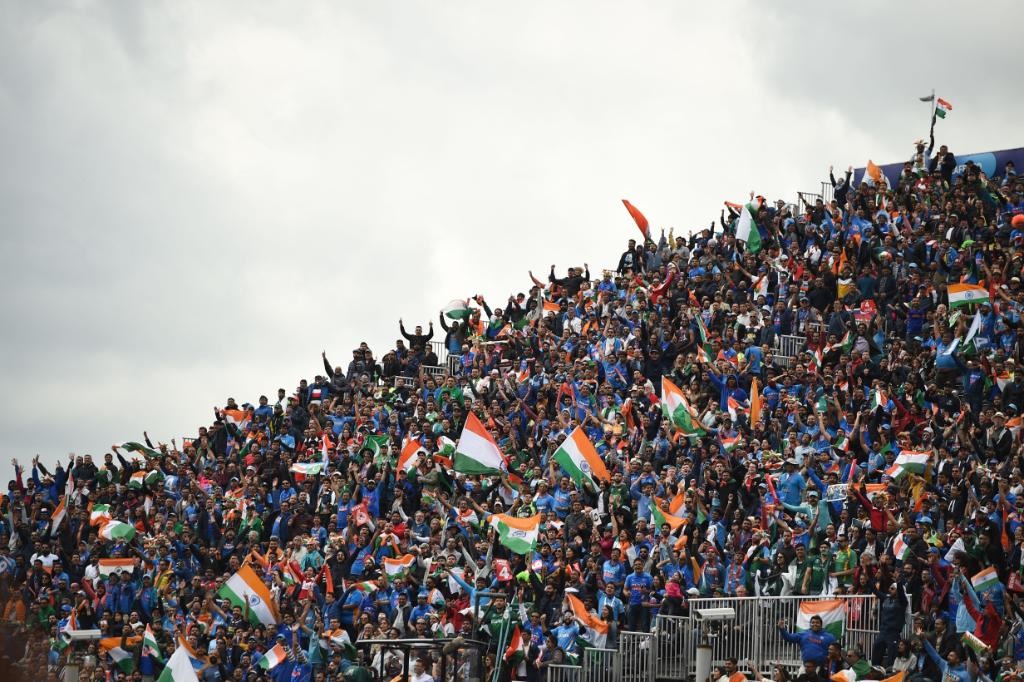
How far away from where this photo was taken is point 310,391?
36250mm

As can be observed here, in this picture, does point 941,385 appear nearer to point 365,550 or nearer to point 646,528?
point 646,528

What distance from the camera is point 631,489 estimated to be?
24891 millimetres

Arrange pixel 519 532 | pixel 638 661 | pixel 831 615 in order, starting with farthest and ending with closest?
pixel 519 532 → pixel 638 661 → pixel 831 615

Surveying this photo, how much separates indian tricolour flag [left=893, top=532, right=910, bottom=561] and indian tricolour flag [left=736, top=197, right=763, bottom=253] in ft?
47.9

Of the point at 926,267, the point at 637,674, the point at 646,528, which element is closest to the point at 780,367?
the point at 926,267

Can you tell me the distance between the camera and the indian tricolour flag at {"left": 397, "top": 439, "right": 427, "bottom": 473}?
96.9 feet

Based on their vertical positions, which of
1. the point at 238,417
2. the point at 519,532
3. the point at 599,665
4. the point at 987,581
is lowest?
the point at 599,665

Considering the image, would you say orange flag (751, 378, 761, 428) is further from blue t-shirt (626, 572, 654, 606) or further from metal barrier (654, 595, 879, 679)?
metal barrier (654, 595, 879, 679)

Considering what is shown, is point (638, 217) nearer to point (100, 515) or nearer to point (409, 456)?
point (409, 456)

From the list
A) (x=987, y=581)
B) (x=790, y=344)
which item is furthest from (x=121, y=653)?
(x=987, y=581)

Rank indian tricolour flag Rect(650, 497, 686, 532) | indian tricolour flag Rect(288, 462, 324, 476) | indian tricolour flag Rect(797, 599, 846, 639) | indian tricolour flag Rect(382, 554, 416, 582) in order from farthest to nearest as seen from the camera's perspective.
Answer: indian tricolour flag Rect(288, 462, 324, 476), indian tricolour flag Rect(382, 554, 416, 582), indian tricolour flag Rect(650, 497, 686, 532), indian tricolour flag Rect(797, 599, 846, 639)

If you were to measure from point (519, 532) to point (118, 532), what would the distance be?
428 inches

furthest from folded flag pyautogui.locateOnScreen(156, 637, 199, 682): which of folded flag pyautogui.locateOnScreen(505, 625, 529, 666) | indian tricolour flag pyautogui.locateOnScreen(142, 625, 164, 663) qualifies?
folded flag pyautogui.locateOnScreen(505, 625, 529, 666)

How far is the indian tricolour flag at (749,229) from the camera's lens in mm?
33719
